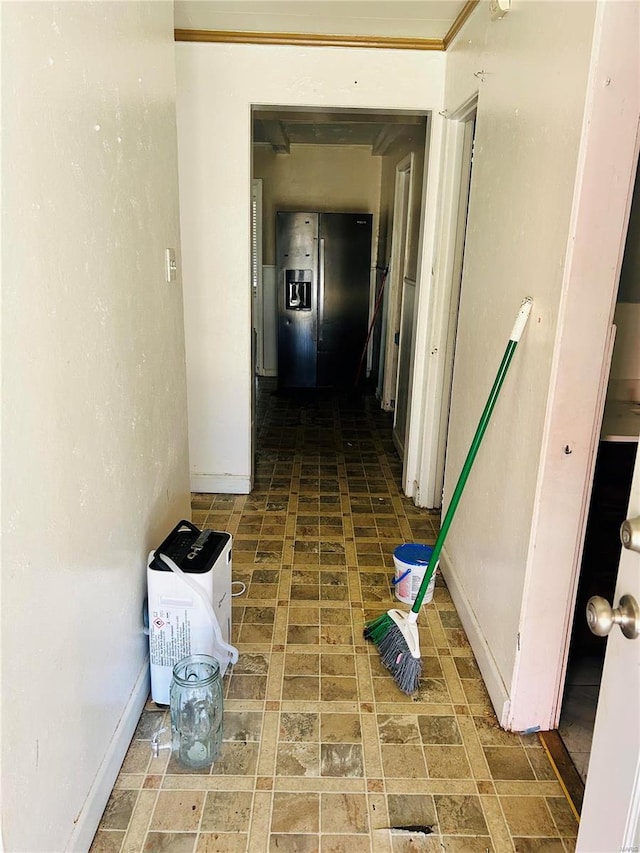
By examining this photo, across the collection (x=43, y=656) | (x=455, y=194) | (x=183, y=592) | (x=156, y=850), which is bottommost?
(x=156, y=850)

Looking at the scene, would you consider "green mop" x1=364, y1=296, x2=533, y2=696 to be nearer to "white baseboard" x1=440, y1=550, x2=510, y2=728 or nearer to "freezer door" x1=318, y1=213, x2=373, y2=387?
"white baseboard" x1=440, y1=550, x2=510, y2=728

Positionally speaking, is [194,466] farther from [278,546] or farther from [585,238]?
[585,238]

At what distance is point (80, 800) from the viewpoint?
140 centimetres

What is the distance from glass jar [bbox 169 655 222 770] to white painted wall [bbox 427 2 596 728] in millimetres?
837

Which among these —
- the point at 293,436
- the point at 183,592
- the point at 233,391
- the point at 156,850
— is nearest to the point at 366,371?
the point at 293,436

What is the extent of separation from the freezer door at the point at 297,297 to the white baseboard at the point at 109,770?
4260 mm

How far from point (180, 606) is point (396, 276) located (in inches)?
151

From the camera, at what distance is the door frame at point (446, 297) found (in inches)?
115

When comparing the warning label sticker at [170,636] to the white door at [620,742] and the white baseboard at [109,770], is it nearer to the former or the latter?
the white baseboard at [109,770]

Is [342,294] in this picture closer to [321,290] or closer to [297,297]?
[321,290]

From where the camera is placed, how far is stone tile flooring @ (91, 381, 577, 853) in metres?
1.50

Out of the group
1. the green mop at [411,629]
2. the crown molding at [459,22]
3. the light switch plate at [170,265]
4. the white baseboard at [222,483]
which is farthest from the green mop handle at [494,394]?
the white baseboard at [222,483]

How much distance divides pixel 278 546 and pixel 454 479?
89cm

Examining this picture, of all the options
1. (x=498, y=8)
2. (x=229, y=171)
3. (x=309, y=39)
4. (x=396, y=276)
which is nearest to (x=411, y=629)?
(x=498, y=8)
